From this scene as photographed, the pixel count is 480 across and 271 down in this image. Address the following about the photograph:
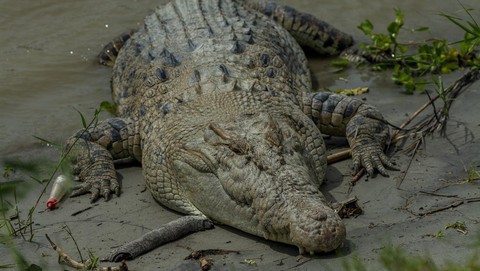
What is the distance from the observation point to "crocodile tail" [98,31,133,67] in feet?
27.8

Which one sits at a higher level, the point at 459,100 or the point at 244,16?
the point at 244,16

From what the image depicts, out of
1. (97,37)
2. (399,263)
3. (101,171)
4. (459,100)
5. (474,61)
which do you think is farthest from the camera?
(97,37)

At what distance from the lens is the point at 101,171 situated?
6.04 meters

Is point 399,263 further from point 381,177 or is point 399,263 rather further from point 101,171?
point 101,171

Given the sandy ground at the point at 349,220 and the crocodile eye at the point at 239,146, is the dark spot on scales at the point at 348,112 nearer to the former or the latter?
the sandy ground at the point at 349,220

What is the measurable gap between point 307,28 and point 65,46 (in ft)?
8.29

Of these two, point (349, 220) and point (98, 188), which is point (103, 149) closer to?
point (98, 188)

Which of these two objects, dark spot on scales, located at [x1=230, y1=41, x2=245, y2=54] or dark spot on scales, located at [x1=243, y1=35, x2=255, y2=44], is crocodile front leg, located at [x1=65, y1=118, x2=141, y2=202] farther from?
dark spot on scales, located at [x1=243, y1=35, x2=255, y2=44]

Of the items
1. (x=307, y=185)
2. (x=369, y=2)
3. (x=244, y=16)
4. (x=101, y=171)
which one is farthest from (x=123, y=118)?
(x=369, y=2)

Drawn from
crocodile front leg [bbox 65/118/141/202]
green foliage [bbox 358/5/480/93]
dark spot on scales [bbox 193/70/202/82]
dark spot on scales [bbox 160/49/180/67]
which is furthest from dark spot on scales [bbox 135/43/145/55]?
green foliage [bbox 358/5/480/93]

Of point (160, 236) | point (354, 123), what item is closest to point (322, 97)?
point (354, 123)

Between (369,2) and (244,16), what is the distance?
2.62 m

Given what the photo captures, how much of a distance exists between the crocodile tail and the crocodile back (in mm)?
620

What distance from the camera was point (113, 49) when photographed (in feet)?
27.8
